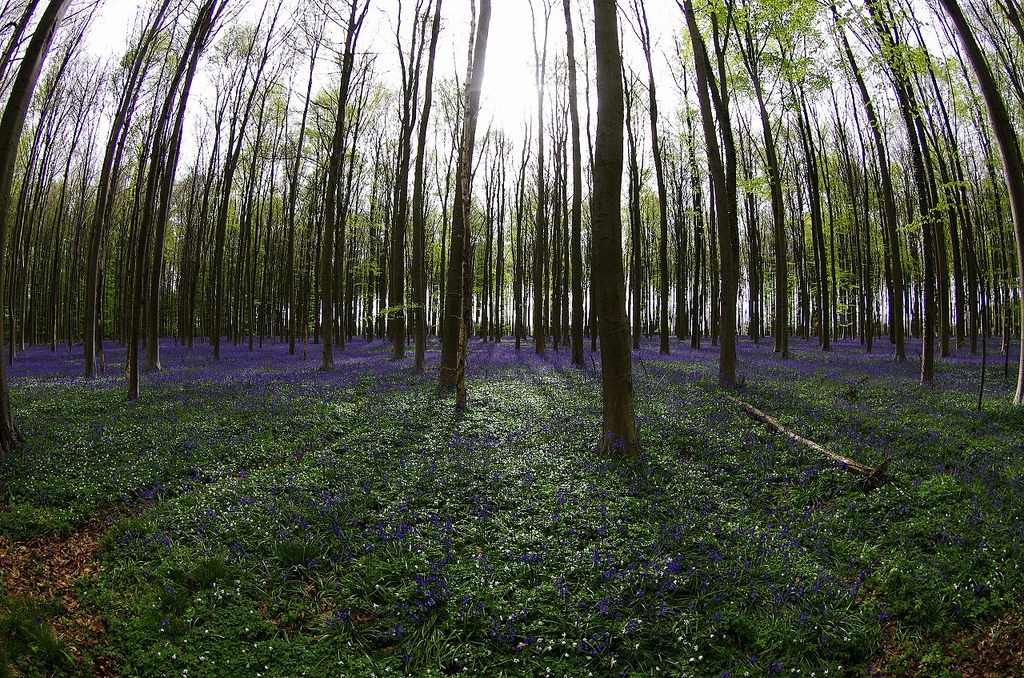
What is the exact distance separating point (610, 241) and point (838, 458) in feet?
14.9

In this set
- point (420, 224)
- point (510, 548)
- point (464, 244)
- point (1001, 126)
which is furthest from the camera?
point (420, 224)

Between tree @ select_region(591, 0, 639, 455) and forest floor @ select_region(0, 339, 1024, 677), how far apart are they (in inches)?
31.1

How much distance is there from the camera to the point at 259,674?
3359 millimetres

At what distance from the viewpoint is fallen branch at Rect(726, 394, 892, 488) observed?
20.2 ft

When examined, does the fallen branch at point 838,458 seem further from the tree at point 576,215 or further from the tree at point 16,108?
the tree at point 16,108

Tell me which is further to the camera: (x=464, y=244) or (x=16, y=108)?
(x=464, y=244)

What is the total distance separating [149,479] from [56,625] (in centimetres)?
281

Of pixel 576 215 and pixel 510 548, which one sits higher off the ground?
pixel 576 215

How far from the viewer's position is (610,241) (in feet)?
24.7

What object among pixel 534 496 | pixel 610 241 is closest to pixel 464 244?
pixel 610 241

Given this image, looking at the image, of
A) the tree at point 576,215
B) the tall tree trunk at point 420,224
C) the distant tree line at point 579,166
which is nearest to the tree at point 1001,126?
the distant tree line at point 579,166

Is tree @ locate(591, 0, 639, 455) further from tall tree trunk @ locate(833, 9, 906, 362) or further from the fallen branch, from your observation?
tall tree trunk @ locate(833, 9, 906, 362)

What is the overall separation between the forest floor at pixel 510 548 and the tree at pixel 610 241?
2.59 feet

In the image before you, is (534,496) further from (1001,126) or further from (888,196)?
(888,196)
